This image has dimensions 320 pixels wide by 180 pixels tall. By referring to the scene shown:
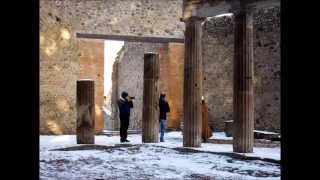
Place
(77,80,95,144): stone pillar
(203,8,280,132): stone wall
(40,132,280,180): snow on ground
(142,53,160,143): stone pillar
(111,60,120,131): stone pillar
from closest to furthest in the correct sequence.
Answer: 1. (40,132,280,180): snow on ground
2. (77,80,95,144): stone pillar
3. (142,53,160,143): stone pillar
4. (203,8,280,132): stone wall
5. (111,60,120,131): stone pillar

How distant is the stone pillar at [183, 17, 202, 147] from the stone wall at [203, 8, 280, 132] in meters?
4.78

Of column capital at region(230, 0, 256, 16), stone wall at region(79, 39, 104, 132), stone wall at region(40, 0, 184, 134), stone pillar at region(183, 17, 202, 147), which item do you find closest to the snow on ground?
stone pillar at region(183, 17, 202, 147)

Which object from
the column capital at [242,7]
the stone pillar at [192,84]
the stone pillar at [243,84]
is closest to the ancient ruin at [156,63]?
the stone pillar at [192,84]

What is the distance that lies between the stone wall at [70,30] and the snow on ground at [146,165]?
4.87m

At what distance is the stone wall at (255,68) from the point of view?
17.1m

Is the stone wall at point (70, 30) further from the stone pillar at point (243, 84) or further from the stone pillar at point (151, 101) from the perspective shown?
the stone pillar at point (243, 84)

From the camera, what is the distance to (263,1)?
37.8 ft

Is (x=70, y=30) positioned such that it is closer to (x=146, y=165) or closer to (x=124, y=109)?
(x=124, y=109)

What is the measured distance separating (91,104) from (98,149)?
59.1 inches

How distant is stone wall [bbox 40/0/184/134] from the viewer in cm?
1786

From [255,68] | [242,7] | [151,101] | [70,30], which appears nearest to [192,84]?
[151,101]

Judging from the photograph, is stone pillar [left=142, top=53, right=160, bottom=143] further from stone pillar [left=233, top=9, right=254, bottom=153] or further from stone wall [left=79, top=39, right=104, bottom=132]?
stone wall [left=79, top=39, right=104, bottom=132]

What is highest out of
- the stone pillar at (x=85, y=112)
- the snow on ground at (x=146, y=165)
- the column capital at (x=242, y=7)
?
the column capital at (x=242, y=7)
